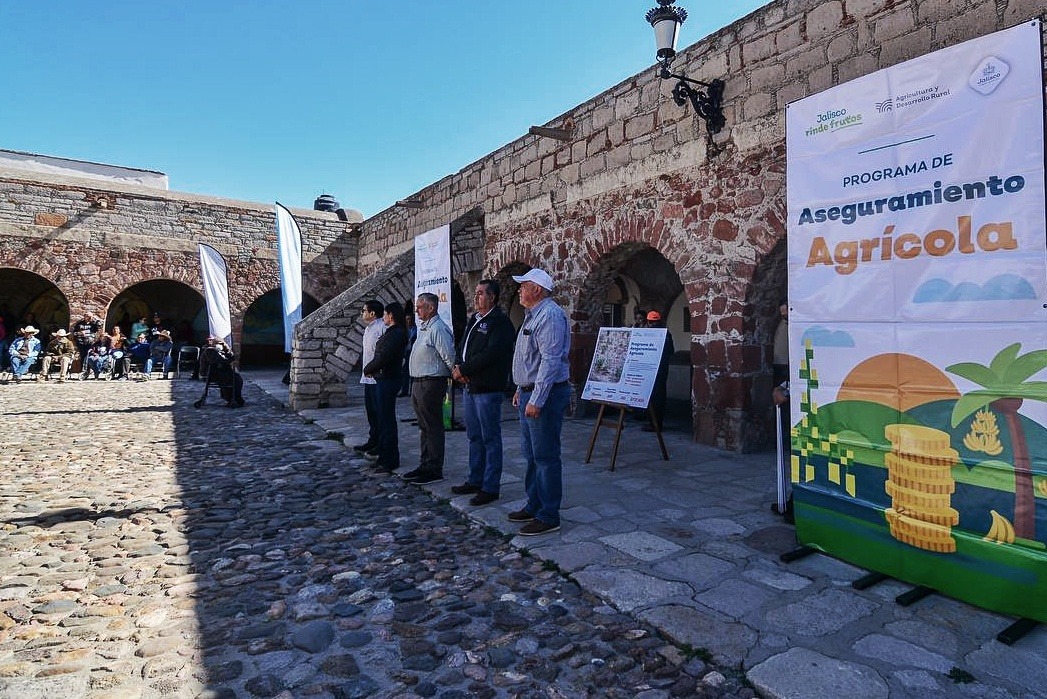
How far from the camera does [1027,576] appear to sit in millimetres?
2469

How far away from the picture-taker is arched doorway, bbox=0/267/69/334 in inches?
688

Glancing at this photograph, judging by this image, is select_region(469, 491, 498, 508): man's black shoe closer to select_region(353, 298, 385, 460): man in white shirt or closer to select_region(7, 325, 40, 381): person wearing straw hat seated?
select_region(353, 298, 385, 460): man in white shirt

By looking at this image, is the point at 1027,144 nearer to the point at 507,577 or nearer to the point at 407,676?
the point at 507,577

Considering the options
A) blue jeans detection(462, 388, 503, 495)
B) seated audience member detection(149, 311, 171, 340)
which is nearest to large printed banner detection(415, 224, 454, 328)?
blue jeans detection(462, 388, 503, 495)

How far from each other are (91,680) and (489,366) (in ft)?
8.90

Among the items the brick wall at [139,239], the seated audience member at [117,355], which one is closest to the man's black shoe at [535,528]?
the seated audience member at [117,355]

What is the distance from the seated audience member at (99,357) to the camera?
14445 millimetres

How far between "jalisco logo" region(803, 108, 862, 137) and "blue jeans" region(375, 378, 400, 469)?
147 inches

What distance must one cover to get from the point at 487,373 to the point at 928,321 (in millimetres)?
2631

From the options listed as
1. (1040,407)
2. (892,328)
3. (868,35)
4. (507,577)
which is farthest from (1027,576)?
(868,35)

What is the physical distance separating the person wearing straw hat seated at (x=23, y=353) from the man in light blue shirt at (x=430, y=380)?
1356 cm

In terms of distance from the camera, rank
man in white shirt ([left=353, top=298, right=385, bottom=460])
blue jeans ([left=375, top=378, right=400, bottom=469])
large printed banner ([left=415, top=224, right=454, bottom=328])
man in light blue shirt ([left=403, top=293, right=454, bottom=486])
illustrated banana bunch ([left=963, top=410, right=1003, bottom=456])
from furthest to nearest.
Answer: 1. large printed banner ([left=415, top=224, right=454, bottom=328])
2. man in white shirt ([left=353, top=298, right=385, bottom=460])
3. blue jeans ([left=375, top=378, right=400, bottom=469])
4. man in light blue shirt ([left=403, top=293, right=454, bottom=486])
5. illustrated banana bunch ([left=963, top=410, right=1003, bottom=456])

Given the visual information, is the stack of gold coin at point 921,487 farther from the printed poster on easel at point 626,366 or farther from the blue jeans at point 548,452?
the printed poster on easel at point 626,366

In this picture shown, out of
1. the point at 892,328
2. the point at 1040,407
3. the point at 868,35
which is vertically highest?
the point at 868,35
